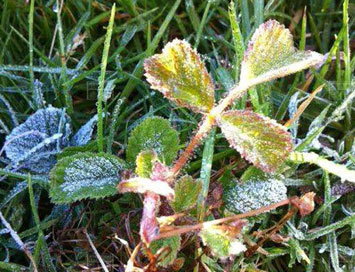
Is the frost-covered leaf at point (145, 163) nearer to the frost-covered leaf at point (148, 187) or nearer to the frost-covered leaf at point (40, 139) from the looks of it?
the frost-covered leaf at point (148, 187)

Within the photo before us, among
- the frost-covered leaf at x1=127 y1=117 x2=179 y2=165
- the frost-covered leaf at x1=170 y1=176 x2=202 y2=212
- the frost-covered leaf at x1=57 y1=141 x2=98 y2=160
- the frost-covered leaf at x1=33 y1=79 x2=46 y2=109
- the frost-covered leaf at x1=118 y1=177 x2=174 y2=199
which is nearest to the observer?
the frost-covered leaf at x1=118 y1=177 x2=174 y2=199

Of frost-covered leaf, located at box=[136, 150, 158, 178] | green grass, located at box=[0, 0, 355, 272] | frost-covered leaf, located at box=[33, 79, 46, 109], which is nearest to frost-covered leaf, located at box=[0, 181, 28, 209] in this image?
green grass, located at box=[0, 0, 355, 272]

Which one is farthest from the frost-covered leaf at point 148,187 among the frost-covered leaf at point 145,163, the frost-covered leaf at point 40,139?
the frost-covered leaf at point 40,139

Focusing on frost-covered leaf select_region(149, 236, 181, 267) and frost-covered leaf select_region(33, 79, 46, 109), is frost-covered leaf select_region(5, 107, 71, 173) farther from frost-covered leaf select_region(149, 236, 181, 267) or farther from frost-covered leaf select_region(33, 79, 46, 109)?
frost-covered leaf select_region(149, 236, 181, 267)

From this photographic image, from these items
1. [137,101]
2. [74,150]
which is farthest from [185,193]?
[137,101]

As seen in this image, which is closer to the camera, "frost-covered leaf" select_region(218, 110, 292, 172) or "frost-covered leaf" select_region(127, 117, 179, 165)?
"frost-covered leaf" select_region(218, 110, 292, 172)

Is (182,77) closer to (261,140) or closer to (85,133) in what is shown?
(261,140)

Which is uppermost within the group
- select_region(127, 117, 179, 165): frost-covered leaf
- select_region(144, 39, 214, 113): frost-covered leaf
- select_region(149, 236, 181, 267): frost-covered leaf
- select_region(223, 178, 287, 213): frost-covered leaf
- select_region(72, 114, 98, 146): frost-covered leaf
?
select_region(144, 39, 214, 113): frost-covered leaf
